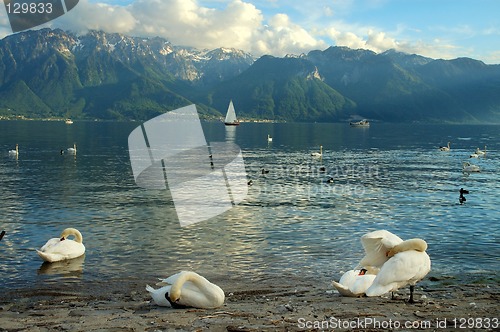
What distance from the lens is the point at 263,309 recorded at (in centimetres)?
1756

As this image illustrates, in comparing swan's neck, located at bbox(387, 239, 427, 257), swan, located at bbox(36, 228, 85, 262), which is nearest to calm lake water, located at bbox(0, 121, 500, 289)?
swan, located at bbox(36, 228, 85, 262)

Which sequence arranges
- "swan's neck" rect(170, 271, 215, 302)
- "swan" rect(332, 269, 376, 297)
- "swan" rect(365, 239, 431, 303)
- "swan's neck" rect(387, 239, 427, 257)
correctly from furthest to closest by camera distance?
"swan" rect(332, 269, 376, 297) → "swan's neck" rect(387, 239, 427, 257) → "swan" rect(365, 239, 431, 303) → "swan's neck" rect(170, 271, 215, 302)

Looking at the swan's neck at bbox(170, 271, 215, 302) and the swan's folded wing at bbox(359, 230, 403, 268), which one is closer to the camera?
the swan's neck at bbox(170, 271, 215, 302)

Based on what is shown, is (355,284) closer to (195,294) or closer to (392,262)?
(392,262)

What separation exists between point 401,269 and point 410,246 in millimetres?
1038

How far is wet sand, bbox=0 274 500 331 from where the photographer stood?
14914mm

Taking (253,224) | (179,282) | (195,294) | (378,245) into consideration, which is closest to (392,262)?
(378,245)

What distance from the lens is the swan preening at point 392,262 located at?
1662cm

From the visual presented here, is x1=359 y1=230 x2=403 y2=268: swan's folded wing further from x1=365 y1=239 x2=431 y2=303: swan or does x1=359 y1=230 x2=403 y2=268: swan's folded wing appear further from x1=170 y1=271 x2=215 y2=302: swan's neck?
x1=170 y1=271 x2=215 y2=302: swan's neck

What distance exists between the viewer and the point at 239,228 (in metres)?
36.9

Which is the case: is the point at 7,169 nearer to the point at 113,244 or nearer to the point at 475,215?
the point at 113,244

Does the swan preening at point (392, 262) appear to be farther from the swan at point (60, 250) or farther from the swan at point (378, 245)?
the swan at point (60, 250)

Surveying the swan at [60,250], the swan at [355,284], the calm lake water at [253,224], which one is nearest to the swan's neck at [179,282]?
the swan at [355,284]

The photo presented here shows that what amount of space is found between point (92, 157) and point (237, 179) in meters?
40.2
